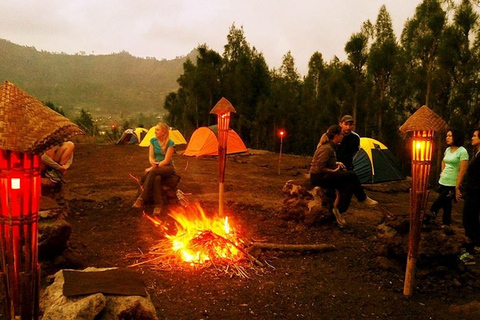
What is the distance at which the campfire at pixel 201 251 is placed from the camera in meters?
4.61

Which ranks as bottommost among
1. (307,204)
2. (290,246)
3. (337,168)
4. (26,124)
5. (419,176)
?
(290,246)

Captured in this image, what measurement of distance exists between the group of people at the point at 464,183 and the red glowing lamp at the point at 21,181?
441 centimetres

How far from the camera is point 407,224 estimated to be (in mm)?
4660

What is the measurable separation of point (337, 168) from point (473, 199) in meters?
1.88

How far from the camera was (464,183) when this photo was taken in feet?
17.5

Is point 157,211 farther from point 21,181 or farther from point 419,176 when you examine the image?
point 21,181

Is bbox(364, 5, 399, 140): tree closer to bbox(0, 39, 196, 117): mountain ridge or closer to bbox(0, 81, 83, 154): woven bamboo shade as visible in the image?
bbox(0, 81, 83, 154): woven bamboo shade

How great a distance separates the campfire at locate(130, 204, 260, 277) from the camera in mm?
4609

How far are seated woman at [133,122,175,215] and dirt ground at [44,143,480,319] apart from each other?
1.36 feet

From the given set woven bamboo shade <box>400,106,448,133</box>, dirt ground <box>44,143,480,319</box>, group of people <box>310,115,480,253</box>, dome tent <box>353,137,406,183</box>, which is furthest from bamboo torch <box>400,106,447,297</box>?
dome tent <box>353,137,406,183</box>

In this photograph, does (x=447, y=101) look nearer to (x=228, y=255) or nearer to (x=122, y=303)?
(x=228, y=255)

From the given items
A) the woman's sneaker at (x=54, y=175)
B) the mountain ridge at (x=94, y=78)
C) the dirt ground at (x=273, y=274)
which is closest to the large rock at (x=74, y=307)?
the dirt ground at (x=273, y=274)

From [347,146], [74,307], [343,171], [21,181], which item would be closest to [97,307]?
[74,307]

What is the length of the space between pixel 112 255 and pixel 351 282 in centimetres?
298
